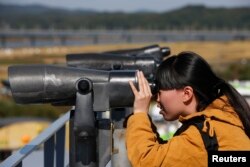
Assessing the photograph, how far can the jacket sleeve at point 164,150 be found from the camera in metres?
2.37

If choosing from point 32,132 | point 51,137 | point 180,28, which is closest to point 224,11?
point 180,28

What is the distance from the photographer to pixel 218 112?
2.50 meters

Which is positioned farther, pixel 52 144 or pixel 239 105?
pixel 52 144

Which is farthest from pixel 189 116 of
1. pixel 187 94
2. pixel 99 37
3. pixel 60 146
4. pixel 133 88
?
pixel 99 37

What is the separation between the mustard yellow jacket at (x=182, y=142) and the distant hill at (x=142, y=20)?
416 ft

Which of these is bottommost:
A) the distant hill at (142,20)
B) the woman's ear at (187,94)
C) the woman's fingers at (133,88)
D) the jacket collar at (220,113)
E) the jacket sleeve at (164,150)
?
the distant hill at (142,20)

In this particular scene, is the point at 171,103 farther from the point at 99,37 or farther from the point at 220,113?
the point at 99,37

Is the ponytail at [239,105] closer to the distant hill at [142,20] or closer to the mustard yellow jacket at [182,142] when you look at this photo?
the mustard yellow jacket at [182,142]

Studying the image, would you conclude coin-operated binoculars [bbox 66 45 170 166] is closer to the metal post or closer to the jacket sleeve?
the metal post

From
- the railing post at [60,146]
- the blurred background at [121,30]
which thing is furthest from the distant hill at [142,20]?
the railing post at [60,146]

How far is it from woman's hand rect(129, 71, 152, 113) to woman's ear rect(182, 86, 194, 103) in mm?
126

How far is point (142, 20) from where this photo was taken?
540 feet

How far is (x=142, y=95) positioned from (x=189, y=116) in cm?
18

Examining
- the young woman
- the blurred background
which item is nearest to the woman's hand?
the young woman
